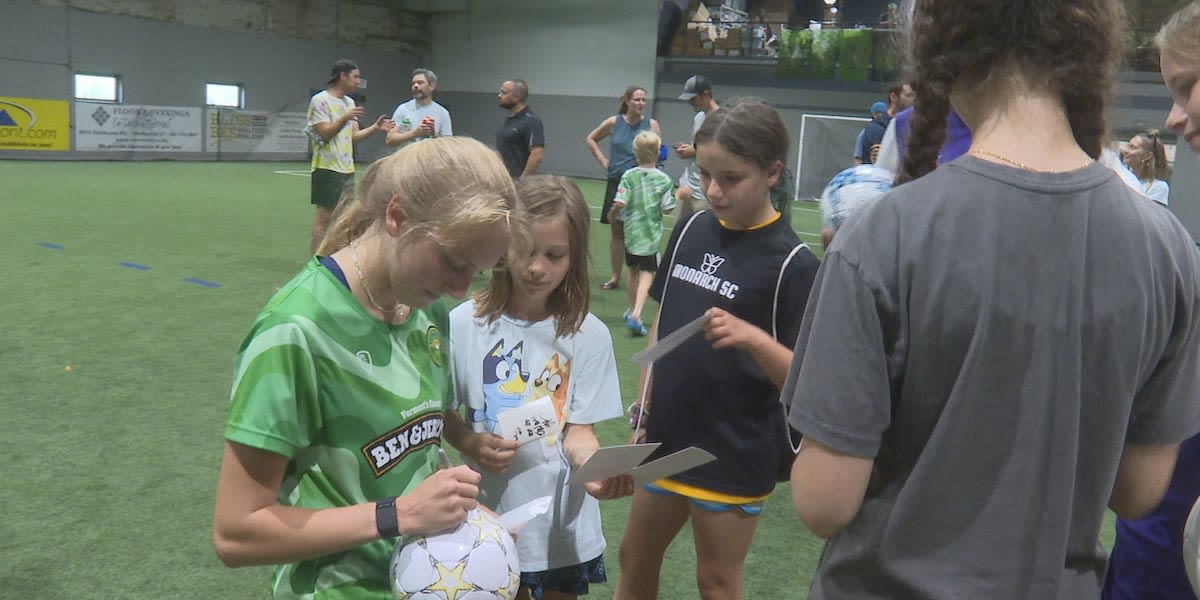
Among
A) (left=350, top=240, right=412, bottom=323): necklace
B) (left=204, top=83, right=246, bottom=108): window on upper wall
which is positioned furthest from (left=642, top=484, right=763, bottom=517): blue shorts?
(left=204, top=83, right=246, bottom=108): window on upper wall

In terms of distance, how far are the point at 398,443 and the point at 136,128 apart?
22.5 meters

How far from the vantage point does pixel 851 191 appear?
1.88 metres

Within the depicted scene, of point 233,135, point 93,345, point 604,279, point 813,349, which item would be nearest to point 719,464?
point 813,349

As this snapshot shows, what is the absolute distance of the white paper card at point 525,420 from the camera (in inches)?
84.7

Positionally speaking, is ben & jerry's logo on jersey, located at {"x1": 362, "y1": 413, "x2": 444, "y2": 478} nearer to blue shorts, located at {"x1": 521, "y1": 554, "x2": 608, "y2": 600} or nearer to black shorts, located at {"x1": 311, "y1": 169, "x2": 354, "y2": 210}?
blue shorts, located at {"x1": 521, "y1": 554, "x2": 608, "y2": 600}

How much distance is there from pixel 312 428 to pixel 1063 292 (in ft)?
3.50

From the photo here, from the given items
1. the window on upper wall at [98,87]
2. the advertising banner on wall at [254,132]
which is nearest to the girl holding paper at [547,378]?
the window on upper wall at [98,87]

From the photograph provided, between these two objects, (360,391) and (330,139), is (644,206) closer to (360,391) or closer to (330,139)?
(330,139)

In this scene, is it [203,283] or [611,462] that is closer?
[611,462]

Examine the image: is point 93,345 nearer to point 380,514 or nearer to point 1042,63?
point 380,514

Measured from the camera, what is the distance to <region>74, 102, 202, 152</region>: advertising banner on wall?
20.6 meters

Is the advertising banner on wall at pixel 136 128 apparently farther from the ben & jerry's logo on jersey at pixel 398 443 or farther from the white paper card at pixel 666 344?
the ben & jerry's logo on jersey at pixel 398 443

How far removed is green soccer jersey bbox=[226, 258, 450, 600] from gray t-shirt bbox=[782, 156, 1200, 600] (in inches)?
27.6

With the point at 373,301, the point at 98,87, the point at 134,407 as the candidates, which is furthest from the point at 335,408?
the point at 98,87
